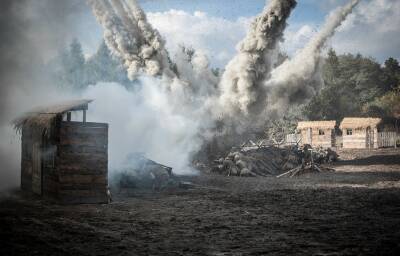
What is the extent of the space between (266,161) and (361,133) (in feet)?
86.3

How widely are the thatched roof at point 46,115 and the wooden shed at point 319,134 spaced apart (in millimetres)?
41057

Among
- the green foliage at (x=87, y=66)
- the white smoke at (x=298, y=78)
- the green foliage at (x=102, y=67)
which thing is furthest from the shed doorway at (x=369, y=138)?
the green foliage at (x=102, y=67)

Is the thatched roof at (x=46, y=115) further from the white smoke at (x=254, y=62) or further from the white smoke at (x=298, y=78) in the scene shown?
the white smoke at (x=298, y=78)

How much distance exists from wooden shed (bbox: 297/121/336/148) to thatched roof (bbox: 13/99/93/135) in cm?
4106

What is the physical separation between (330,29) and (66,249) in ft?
92.2

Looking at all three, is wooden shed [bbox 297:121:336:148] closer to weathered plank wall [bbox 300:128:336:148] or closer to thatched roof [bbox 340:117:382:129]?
weathered plank wall [bbox 300:128:336:148]

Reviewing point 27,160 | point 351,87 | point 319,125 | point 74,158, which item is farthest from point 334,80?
point 74,158

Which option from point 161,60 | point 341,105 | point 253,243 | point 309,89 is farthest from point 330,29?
point 341,105

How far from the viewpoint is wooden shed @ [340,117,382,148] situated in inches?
2082

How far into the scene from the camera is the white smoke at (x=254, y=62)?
30.5 meters

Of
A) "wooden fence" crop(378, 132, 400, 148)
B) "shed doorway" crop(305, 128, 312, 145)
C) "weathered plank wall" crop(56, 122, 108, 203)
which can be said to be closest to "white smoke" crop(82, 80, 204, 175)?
"weathered plank wall" crop(56, 122, 108, 203)

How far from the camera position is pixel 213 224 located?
11992 millimetres

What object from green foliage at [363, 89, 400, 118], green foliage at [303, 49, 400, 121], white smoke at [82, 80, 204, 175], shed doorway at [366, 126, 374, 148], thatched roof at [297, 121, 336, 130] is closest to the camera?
white smoke at [82, 80, 204, 175]

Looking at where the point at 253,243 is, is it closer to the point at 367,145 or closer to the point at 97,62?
the point at 367,145
